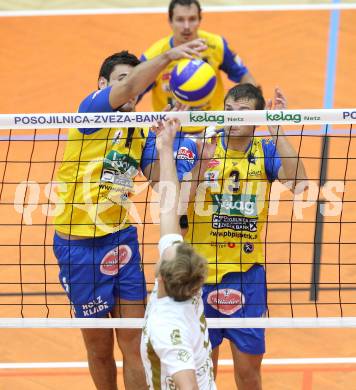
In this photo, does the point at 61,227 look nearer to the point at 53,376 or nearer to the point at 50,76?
the point at 53,376

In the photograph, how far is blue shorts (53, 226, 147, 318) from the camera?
6328mm

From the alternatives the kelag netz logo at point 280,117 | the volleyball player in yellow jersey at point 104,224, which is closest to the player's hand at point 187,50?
the volleyball player in yellow jersey at point 104,224

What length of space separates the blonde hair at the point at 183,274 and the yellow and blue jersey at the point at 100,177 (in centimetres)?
155

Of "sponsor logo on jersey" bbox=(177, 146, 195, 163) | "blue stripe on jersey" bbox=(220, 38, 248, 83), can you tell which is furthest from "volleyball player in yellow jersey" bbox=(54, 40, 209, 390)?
"blue stripe on jersey" bbox=(220, 38, 248, 83)

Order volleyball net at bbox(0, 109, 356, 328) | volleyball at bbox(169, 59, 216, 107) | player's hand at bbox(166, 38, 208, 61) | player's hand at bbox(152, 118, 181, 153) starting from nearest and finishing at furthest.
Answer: player's hand at bbox(152, 118, 181, 153)
player's hand at bbox(166, 38, 208, 61)
volleyball at bbox(169, 59, 216, 107)
volleyball net at bbox(0, 109, 356, 328)

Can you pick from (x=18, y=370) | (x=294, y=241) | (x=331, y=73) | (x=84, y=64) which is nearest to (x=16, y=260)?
(x=18, y=370)

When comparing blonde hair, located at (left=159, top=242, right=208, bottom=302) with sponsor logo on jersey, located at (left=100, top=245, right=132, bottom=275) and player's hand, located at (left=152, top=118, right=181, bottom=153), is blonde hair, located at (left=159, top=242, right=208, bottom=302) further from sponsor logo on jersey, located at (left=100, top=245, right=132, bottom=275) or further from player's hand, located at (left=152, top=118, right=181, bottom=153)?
Result: sponsor logo on jersey, located at (left=100, top=245, right=132, bottom=275)

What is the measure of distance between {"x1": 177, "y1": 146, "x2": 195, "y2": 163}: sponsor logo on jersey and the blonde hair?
1.67m

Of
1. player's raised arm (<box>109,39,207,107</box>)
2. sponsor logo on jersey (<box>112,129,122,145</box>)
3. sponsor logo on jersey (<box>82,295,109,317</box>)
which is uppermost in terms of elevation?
player's raised arm (<box>109,39,207,107</box>)

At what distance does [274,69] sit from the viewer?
12828mm

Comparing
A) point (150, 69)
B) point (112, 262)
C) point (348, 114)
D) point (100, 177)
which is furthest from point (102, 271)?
point (348, 114)

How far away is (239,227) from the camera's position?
6.33 meters

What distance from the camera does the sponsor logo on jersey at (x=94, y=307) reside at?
6344 mm

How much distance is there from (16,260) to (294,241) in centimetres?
281
